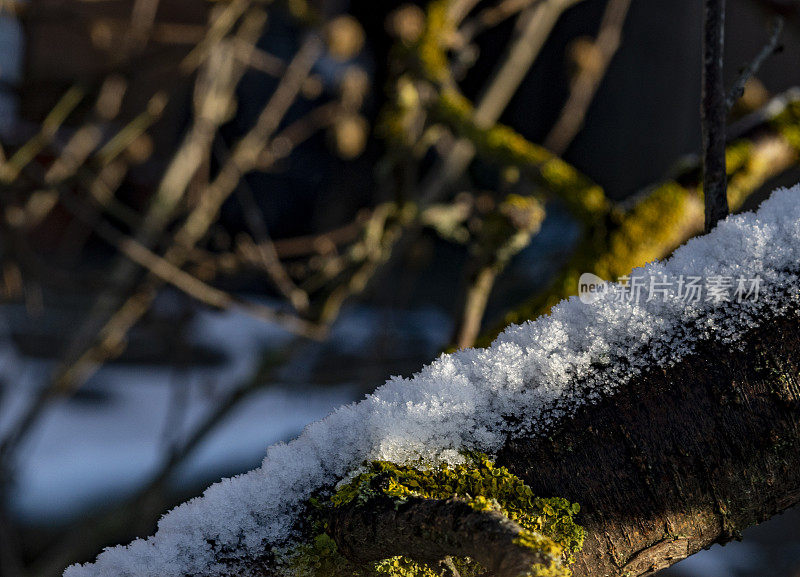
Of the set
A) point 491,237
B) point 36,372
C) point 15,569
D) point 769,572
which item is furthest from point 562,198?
point 36,372

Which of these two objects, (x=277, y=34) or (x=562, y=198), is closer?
(x=562, y=198)

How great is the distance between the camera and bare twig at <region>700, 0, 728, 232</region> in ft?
2.29

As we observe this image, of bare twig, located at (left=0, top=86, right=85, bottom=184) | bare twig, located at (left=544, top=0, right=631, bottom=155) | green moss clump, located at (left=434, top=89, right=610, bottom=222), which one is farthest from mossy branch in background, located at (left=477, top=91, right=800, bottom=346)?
bare twig, located at (left=0, top=86, right=85, bottom=184)

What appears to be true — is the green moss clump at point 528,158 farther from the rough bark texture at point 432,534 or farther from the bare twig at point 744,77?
the rough bark texture at point 432,534

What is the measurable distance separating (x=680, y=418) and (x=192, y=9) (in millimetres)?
4243

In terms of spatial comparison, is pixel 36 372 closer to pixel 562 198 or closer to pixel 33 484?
pixel 33 484

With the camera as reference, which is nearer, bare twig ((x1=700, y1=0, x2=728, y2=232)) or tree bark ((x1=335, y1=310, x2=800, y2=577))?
tree bark ((x1=335, y1=310, x2=800, y2=577))

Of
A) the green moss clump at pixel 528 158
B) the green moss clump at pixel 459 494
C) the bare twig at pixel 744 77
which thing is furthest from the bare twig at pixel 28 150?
the bare twig at pixel 744 77

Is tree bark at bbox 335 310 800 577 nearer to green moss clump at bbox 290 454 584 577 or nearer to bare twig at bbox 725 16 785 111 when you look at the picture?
green moss clump at bbox 290 454 584 577

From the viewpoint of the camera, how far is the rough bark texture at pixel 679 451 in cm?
54

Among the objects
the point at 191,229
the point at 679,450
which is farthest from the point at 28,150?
the point at 679,450

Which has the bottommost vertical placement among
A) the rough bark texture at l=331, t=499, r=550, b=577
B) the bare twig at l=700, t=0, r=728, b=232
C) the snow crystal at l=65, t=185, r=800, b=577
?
the rough bark texture at l=331, t=499, r=550, b=577

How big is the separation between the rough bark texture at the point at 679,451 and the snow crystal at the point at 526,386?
0.02 m

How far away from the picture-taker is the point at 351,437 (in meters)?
0.56
